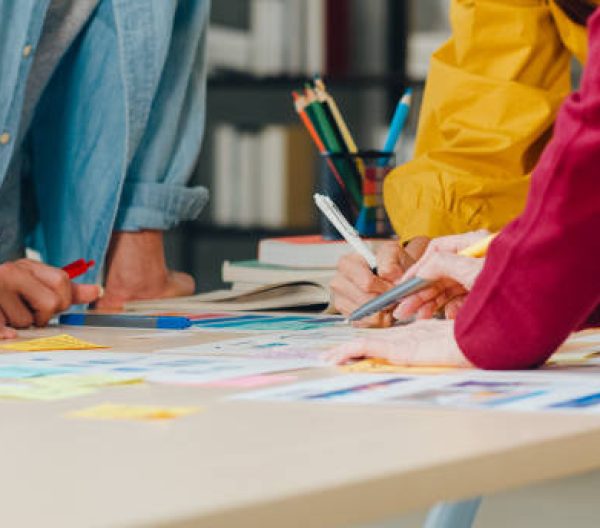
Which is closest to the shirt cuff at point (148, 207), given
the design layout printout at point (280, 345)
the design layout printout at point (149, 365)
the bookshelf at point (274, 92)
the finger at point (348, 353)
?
the design layout printout at point (280, 345)

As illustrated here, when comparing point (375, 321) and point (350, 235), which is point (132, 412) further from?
point (350, 235)

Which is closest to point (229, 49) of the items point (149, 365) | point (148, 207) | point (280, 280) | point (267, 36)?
point (267, 36)

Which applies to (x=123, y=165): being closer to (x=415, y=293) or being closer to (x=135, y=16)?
(x=135, y=16)

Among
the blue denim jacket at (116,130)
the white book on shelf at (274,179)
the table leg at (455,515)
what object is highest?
the blue denim jacket at (116,130)

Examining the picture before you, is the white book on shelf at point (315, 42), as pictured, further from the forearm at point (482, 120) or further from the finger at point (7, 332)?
the finger at point (7, 332)

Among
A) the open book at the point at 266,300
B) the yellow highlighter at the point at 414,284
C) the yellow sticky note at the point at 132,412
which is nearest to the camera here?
the yellow sticky note at the point at 132,412

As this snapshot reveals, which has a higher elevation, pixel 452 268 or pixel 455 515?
pixel 452 268

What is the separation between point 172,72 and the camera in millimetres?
1744

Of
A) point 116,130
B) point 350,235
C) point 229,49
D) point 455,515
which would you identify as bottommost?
point 455,515

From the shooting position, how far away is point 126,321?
1371 millimetres

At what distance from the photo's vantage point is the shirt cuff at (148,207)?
1.70 meters

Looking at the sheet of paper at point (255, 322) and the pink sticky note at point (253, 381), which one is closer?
the pink sticky note at point (253, 381)

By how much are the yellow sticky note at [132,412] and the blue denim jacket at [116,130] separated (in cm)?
85

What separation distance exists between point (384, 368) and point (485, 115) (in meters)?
0.86
